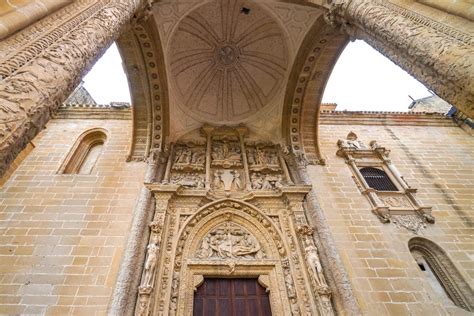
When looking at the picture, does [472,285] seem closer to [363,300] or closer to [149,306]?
[363,300]

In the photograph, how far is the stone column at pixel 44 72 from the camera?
2.04 meters

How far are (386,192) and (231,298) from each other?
15.7ft

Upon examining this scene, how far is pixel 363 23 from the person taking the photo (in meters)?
4.12

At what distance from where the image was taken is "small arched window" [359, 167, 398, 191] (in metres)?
7.47

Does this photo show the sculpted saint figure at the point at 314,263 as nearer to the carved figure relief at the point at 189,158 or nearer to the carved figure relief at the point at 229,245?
the carved figure relief at the point at 229,245

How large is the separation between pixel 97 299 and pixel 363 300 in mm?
4793

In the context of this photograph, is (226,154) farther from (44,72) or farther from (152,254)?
(44,72)

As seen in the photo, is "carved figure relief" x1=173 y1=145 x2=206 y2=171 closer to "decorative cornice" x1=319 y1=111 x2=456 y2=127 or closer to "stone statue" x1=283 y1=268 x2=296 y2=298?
"stone statue" x1=283 y1=268 x2=296 y2=298

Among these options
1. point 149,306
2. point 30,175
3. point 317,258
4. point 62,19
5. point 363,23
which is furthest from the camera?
point 30,175

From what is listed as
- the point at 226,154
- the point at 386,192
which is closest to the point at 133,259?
the point at 226,154

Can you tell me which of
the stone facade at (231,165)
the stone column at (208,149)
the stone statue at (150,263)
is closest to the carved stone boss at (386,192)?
the stone facade at (231,165)

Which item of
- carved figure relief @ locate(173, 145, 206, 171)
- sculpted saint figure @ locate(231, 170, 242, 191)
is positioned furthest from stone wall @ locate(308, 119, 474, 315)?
carved figure relief @ locate(173, 145, 206, 171)

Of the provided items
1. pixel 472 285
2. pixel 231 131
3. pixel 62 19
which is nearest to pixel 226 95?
pixel 231 131

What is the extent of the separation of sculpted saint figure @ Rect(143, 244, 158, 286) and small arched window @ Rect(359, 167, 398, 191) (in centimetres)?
578
